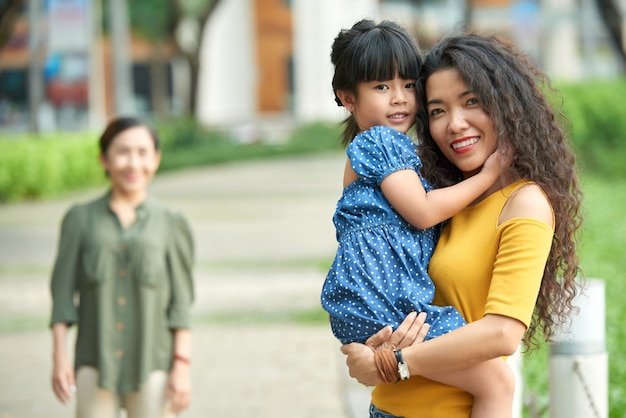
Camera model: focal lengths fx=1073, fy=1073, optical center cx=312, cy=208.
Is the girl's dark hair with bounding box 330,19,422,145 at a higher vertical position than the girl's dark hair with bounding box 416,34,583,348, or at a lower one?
higher

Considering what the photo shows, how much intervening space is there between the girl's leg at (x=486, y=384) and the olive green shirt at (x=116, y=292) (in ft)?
5.73

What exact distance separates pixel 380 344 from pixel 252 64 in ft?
138

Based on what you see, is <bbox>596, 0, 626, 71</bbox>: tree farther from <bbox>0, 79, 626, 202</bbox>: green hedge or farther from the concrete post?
the concrete post

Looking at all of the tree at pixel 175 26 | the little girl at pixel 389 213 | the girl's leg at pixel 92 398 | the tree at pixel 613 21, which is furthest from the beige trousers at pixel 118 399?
the tree at pixel 175 26

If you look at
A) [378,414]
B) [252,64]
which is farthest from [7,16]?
[252,64]

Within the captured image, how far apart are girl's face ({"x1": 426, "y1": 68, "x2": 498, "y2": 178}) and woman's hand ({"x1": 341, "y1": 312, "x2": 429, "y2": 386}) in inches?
16.4

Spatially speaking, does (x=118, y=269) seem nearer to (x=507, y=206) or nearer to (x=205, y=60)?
(x=507, y=206)

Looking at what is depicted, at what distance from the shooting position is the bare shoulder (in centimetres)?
248

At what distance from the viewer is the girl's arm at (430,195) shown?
2.51 meters

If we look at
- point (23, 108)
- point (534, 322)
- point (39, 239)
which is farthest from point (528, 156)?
point (23, 108)

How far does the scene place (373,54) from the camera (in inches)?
102

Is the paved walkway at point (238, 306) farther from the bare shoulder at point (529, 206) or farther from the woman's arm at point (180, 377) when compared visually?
the bare shoulder at point (529, 206)

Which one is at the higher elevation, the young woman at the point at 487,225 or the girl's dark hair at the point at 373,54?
the girl's dark hair at the point at 373,54

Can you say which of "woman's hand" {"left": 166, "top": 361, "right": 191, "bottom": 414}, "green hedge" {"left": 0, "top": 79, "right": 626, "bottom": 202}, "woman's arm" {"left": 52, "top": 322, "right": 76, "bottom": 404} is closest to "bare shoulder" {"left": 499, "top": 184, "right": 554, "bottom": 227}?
"woman's hand" {"left": 166, "top": 361, "right": 191, "bottom": 414}
